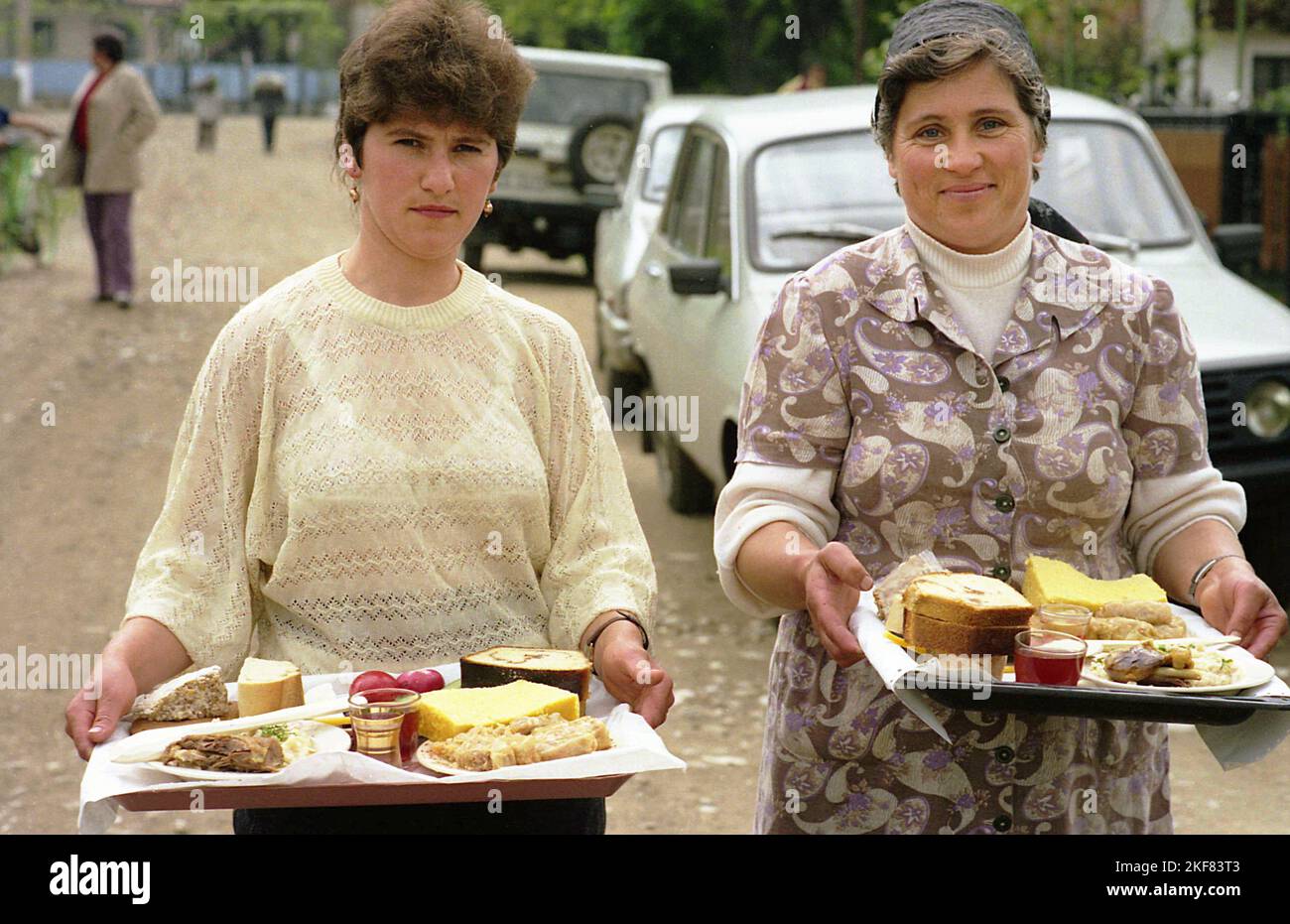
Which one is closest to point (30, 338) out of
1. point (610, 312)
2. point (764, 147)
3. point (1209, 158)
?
point (610, 312)

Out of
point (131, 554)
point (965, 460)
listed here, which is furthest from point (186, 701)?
point (131, 554)

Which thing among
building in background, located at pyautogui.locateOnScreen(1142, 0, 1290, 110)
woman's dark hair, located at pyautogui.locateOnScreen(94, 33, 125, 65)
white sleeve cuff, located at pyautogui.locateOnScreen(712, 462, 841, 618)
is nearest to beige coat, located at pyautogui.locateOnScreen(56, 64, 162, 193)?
woman's dark hair, located at pyautogui.locateOnScreen(94, 33, 125, 65)

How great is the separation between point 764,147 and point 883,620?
569 centimetres

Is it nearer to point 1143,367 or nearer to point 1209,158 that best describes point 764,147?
point 1143,367

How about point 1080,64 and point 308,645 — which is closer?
point 308,645

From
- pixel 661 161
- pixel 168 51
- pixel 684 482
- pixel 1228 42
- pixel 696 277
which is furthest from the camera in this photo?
pixel 168 51

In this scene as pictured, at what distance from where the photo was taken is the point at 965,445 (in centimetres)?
295

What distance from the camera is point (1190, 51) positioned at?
678 inches

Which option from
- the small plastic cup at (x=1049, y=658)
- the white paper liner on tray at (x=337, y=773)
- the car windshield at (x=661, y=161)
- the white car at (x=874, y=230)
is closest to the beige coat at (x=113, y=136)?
the car windshield at (x=661, y=161)

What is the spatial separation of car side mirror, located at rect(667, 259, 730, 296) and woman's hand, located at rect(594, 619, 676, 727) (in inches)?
194

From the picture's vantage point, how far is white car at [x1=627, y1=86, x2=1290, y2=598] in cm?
707

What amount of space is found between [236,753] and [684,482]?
7.50 m

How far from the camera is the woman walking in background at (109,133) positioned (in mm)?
16016

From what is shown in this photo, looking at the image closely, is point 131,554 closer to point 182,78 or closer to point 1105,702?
point 1105,702
